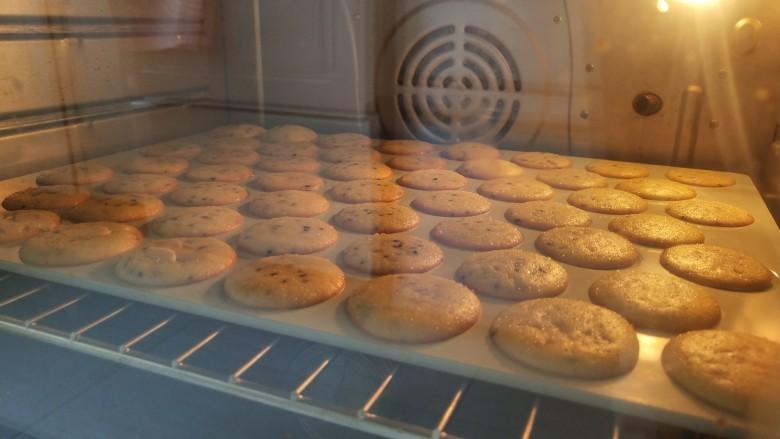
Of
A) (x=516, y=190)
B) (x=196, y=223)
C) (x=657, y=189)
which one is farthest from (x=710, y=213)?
(x=196, y=223)

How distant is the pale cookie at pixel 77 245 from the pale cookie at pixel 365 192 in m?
0.40

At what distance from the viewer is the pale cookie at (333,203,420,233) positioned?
1125 millimetres

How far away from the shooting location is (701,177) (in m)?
1.35

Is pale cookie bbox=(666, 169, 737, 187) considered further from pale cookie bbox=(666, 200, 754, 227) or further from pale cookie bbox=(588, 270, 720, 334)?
pale cookie bbox=(588, 270, 720, 334)

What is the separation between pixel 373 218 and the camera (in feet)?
3.81

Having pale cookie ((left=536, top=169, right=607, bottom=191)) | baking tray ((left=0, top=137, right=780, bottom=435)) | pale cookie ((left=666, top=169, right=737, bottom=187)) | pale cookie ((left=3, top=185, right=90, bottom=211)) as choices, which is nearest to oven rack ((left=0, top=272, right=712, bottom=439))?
baking tray ((left=0, top=137, right=780, bottom=435))

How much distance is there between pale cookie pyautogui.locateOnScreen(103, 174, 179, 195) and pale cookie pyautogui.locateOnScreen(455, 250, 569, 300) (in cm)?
70

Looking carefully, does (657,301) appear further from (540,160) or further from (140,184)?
(140,184)

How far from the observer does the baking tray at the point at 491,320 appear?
66 cm

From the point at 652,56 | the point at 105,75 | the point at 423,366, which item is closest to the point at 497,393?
the point at 423,366

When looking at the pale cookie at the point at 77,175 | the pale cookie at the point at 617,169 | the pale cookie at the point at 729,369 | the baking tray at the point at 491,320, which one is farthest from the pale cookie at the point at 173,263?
the pale cookie at the point at 617,169

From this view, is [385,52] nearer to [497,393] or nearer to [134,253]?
[134,253]

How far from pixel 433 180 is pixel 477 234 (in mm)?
313

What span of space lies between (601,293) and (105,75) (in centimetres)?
119
